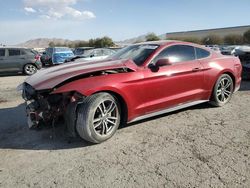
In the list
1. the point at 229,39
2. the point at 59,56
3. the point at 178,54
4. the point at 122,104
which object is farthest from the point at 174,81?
the point at 229,39

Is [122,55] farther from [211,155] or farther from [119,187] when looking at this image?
[119,187]

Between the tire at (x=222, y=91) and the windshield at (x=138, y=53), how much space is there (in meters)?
1.75

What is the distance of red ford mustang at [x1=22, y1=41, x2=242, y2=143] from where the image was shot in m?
4.11

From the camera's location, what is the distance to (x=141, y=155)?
3.81 meters

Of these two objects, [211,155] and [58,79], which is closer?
[211,155]

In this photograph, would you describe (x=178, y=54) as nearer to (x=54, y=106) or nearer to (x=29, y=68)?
(x=54, y=106)

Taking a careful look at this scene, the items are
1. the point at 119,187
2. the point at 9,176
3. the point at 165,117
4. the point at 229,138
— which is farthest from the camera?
the point at 165,117

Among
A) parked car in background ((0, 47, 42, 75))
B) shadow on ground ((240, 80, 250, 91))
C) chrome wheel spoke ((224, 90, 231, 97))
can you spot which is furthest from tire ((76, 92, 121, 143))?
parked car in background ((0, 47, 42, 75))

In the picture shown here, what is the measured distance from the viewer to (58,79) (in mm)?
4195

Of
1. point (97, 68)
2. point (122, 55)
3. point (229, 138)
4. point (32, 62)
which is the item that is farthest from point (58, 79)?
point (32, 62)

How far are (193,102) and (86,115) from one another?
2.50m

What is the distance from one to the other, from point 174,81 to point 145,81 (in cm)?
69

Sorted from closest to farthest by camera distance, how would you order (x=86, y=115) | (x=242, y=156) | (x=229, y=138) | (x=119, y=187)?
(x=119, y=187) → (x=242, y=156) → (x=86, y=115) → (x=229, y=138)

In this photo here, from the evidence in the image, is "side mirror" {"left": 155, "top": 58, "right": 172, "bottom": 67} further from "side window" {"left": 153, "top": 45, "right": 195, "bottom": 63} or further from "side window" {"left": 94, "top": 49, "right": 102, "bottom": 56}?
"side window" {"left": 94, "top": 49, "right": 102, "bottom": 56}
